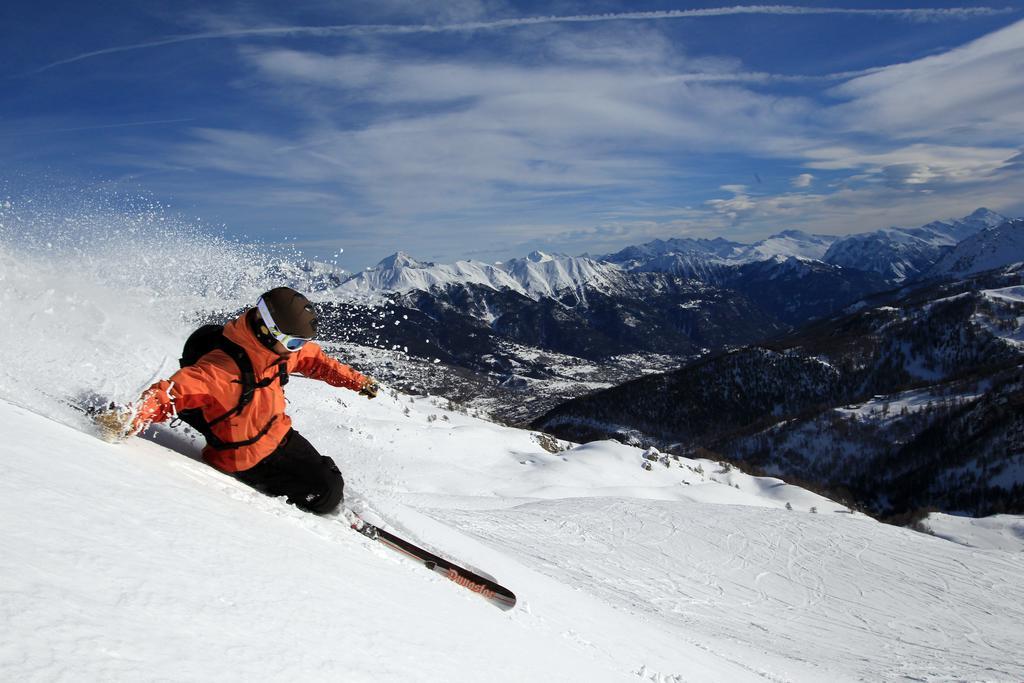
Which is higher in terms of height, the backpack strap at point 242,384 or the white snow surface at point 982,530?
the white snow surface at point 982,530

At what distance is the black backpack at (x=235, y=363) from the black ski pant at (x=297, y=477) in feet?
1.00

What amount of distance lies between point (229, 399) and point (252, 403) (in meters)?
0.22

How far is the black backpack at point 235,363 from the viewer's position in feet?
15.5

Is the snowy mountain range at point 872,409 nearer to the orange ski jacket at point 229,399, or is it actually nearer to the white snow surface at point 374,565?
the white snow surface at point 374,565

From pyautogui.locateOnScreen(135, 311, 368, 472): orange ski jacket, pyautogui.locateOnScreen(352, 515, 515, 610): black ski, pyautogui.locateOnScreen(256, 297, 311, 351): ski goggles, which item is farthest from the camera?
pyautogui.locateOnScreen(352, 515, 515, 610): black ski

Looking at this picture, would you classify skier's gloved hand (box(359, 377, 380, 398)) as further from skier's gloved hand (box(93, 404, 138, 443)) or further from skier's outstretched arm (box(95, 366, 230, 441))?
skier's gloved hand (box(93, 404, 138, 443))

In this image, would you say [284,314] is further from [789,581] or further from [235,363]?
[789,581]

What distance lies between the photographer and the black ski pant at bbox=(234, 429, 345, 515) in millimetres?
5199

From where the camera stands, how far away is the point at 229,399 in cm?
475

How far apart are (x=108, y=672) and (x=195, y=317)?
11.0m

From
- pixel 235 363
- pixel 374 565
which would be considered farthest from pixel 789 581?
pixel 235 363

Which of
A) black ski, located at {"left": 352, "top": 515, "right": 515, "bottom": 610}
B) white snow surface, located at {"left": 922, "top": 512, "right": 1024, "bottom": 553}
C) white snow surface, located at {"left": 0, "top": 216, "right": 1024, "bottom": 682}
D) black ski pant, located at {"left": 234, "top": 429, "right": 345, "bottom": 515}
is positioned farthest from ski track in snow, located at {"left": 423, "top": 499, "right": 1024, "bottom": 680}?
white snow surface, located at {"left": 922, "top": 512, "right": 1024, "bottom": 553}

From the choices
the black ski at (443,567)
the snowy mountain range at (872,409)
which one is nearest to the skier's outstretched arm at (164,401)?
the black ski at (443,567)

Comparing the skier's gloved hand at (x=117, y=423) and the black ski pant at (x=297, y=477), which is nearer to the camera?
the skier's gloved hand at (x=117, y=423)
